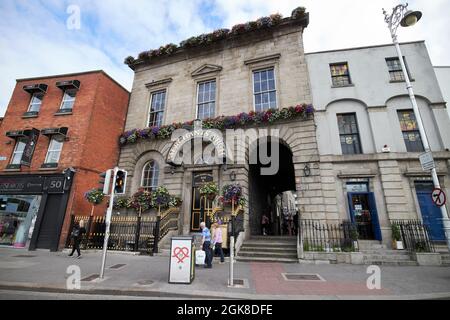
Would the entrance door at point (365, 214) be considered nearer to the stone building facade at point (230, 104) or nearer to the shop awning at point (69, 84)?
the stone building facade at point (230, 104)

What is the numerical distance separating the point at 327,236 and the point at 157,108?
1432 centimetres

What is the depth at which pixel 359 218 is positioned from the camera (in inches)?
448

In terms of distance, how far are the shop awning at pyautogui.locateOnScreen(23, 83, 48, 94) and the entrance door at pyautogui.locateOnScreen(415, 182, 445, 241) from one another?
24940mm

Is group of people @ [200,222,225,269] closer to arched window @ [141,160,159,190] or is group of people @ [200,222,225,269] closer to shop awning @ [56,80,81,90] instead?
arched window @ [141,160,159,190]

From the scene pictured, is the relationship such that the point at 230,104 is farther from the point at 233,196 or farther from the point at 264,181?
the point at 264,181

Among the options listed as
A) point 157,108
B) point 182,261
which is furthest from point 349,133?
point 157,108

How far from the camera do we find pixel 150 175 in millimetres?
15414

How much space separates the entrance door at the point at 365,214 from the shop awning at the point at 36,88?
22.1 m

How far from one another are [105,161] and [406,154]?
60.0 ft

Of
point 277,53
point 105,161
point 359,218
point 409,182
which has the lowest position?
point 359,218

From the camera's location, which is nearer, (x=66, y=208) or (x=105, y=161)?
(x=66, y=208)

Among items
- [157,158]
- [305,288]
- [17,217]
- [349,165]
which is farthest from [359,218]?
[17,217]

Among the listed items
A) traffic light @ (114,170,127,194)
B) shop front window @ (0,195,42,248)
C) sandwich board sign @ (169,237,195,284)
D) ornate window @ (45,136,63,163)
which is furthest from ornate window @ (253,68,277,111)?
shop front window @ (0,195,42,248)
